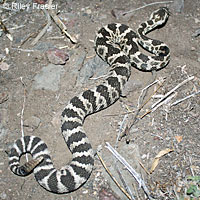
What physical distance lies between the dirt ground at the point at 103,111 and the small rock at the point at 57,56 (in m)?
A: 0.13

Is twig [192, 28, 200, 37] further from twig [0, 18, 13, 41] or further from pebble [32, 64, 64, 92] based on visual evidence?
twig [0, 18, 13, 41]

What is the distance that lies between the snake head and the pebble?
250cm

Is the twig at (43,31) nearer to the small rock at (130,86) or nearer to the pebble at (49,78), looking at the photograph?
the pebble at (49,78)

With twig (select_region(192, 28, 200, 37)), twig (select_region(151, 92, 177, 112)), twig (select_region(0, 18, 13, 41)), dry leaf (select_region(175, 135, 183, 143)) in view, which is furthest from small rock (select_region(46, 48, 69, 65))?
twig (select_region(192, 28, 200, 37))

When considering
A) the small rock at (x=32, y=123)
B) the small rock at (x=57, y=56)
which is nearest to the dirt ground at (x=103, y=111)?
the small rock at (x=32, y=123)

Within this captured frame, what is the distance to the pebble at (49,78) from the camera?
6043 mm

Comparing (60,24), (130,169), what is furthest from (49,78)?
(130,169)

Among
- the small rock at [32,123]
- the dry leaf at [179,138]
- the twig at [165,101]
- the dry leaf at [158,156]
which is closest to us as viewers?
the dry leaf at [158,156]

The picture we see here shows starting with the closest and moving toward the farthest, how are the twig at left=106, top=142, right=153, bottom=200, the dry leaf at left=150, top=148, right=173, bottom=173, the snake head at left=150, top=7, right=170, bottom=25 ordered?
the twig at left=106, top=142, right=153, bottom=200 < the dry leaf at left=150, top=148, right=173, bottom=173 < the snake head at left=150, top=7, right=170, bottom=25

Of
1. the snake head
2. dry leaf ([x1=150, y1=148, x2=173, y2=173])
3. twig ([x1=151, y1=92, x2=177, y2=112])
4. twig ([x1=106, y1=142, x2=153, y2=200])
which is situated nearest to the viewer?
twig ([x1=106, y1=142, x2=153, y2=200])

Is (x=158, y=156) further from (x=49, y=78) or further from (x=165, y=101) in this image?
(x=49, y=78)

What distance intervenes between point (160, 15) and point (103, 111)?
9.24 ft

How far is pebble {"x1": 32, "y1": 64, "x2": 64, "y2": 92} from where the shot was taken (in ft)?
19.8

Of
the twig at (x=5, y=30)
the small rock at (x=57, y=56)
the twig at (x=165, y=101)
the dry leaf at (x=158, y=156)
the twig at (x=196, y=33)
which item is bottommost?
the dry leaf at (x=158, y=156)
